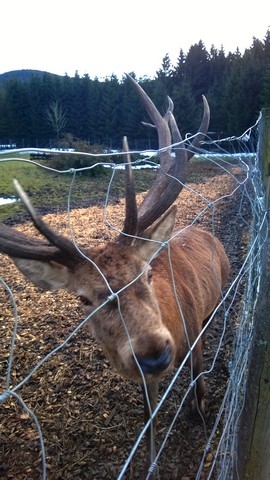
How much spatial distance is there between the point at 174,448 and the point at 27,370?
76.1 inches

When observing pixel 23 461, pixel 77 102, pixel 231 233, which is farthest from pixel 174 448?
pixel 77 102

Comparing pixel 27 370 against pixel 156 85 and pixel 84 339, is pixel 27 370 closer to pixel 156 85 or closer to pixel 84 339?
pixel 84 339

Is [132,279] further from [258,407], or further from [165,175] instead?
[165,175]

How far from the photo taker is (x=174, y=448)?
3.31m

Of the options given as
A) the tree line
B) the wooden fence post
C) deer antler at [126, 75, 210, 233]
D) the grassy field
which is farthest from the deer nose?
the tree line

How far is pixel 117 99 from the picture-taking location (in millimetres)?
60500

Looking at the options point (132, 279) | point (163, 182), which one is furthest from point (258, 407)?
point (163, 182)

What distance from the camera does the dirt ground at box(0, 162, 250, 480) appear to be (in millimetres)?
3238

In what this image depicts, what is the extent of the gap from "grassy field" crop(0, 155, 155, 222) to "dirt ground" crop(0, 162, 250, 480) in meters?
6.62

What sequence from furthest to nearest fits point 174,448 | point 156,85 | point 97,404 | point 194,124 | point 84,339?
point 156,85 < point 194,124 < point 84,339 < point 97,404 < point 174,448

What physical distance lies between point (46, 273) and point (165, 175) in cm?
128

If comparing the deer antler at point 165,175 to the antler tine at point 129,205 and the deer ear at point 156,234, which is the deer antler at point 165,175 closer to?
the deer ear at point 156,234

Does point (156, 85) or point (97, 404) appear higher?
point (156, 85)

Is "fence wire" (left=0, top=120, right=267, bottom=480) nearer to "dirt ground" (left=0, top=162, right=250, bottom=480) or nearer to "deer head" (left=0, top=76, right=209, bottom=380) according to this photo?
"dirt ground" (left=0, top=162, right=250, bottom=480)
